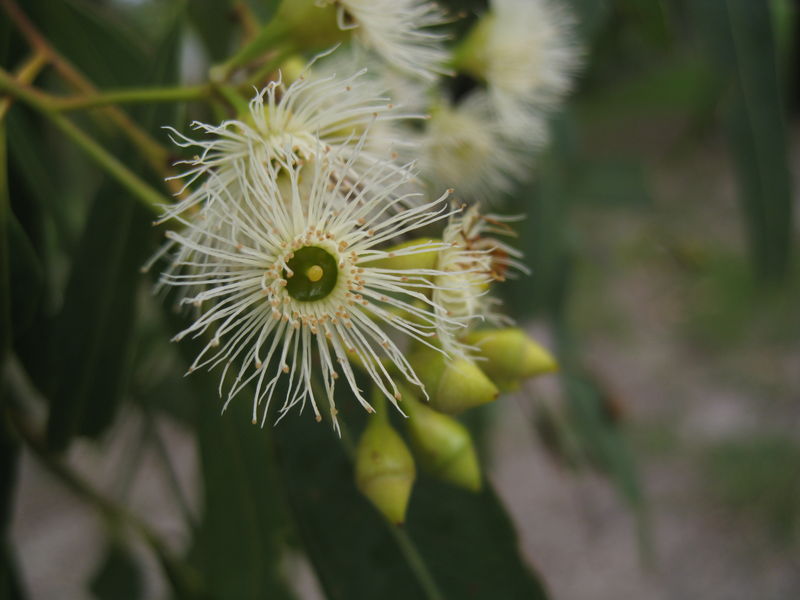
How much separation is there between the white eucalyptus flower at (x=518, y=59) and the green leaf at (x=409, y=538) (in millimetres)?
381

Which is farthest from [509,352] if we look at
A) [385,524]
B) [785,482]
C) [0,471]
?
[785,482]

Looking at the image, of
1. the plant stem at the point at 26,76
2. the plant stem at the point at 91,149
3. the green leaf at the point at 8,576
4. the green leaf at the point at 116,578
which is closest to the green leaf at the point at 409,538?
the plant stem at the point at 91,149

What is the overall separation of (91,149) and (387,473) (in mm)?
346

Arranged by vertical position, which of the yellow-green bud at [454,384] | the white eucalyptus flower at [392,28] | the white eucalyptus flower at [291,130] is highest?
the white eucalyptus flower at [392,28]

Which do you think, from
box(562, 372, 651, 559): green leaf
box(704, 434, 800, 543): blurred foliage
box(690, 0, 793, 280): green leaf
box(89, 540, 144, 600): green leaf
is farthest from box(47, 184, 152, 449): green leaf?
box(704, 434, 800, 543): blurred foliage

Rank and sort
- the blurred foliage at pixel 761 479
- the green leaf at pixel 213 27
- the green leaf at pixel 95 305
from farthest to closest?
the blurred foliage at pixel 761 479
the green leaf at pixel 213 27
the green leaf at pixel 95 305

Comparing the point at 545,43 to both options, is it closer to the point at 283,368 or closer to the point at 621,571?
the point at 283,368

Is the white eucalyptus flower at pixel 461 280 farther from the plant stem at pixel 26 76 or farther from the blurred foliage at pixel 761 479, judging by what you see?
the blurred foliage at pixel 761 479

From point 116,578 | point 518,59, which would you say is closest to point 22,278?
point 518,59

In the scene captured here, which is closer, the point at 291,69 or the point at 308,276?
the point at 308,276

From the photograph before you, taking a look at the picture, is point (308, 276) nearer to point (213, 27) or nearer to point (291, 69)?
point (291, 69)

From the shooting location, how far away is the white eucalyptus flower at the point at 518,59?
0.84 metres

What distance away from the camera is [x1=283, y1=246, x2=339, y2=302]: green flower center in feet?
1.73

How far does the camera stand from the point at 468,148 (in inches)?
34.2
